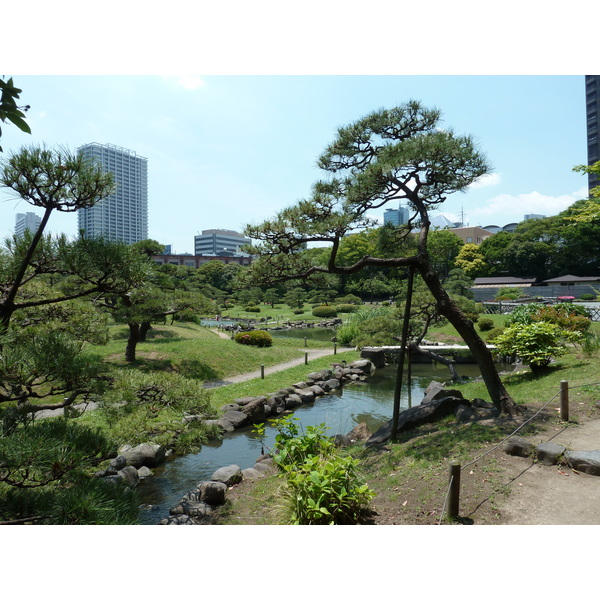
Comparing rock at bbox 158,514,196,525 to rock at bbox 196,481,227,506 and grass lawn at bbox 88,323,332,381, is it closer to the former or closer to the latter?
rock at bbox 196,481,227,506

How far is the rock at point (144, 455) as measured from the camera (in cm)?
669

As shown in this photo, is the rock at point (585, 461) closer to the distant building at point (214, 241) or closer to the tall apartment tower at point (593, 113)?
the tall apartment tower at point (593, 113)

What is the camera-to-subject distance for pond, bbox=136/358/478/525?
234 inches

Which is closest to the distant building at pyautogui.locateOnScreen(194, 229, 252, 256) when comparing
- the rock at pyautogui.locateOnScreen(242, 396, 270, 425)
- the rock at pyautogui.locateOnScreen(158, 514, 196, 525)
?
the rock at pyautogui.locateOnScreen(242, 396, 270, 425)

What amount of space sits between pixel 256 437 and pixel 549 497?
5835 millimetres

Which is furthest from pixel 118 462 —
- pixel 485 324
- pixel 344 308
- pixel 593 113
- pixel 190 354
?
pixel 593 113

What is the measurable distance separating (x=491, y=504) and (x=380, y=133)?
5756 millimetres

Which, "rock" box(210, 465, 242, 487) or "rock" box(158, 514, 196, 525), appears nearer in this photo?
"rock" box(158, 514, 196, 525)

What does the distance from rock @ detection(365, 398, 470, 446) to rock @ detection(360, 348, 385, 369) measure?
987cm

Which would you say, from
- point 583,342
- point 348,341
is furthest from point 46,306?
point 348,341

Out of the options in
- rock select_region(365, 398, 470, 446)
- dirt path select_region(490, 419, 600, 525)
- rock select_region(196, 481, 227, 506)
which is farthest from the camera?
rock select_region(365, 398, 470, 446)

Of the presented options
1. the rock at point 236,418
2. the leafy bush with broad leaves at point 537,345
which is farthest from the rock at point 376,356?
the rock at point 236,418

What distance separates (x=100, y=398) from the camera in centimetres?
359

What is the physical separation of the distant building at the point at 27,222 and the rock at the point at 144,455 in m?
4.60
